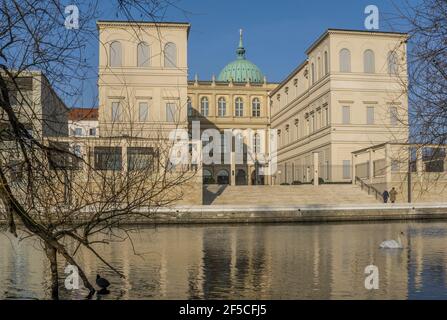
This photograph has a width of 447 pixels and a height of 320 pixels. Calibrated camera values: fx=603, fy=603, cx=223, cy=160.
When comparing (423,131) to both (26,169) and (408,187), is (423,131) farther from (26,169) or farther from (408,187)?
(408,187)

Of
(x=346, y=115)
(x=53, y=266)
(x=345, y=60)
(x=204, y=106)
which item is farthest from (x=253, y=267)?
(x=204, y=106)

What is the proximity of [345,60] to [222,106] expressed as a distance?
113 feet

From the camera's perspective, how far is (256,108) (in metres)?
91.2

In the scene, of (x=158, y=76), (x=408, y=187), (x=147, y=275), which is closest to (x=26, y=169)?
(x=147, y=275)

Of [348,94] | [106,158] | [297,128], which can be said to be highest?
[348,94]

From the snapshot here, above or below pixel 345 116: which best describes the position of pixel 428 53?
below

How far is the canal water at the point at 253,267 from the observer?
12391 mm

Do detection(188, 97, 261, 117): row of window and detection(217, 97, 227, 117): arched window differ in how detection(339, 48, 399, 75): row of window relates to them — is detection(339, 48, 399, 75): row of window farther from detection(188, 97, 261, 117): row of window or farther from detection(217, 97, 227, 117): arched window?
detection(217, 97, 227, 117): arched window

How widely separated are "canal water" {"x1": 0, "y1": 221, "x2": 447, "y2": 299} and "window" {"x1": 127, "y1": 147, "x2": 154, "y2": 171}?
2767 millimetres

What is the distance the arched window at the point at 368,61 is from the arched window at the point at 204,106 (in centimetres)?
3514

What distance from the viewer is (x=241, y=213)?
35.8 metres

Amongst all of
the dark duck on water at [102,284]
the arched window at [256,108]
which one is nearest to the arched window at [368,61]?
the arched window at [256,108]

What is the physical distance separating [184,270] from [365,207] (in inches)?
939

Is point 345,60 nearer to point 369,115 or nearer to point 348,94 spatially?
point 348,94
